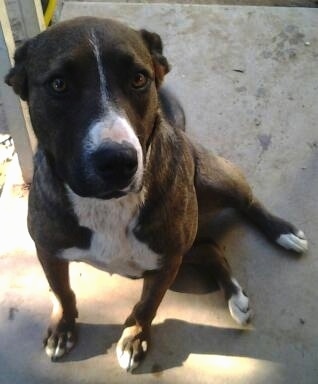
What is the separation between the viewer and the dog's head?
152 centimetres

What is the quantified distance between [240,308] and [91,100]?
1.20 metres

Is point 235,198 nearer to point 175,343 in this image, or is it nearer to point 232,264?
point 232,264

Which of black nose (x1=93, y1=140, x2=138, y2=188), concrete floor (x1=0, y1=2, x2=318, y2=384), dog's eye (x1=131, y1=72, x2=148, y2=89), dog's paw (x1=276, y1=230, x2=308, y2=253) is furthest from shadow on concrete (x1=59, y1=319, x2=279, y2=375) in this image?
dog's eye (x1=131, y1=72, x2=148, y2=89)

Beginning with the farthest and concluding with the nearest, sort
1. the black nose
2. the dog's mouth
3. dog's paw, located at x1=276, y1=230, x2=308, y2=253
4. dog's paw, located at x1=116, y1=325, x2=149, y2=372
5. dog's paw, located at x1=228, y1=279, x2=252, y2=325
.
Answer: dog's paw, located at x1=276, y1=230, x2=308, y2=253
dog's paw, located at x1=228, y1=279, x2=252, y2=325
dog's paw, located at x1=116, y1=325, x2=149, y2=372
the dog's mouth
the black nose

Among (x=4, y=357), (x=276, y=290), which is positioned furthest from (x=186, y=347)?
(x=4, y=357)

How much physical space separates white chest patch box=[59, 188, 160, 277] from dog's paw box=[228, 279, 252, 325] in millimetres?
520

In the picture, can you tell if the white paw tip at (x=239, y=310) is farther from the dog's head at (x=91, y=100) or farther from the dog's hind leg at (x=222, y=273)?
the dog's head at (x=91, y=100)

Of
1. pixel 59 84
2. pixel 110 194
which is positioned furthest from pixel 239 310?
pixel 59 84

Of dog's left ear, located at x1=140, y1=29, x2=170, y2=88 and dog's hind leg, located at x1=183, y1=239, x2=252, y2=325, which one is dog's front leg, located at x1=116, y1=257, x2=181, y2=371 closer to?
dog's hind leg, located at x1=183, y1=239, x2=252, y2=325

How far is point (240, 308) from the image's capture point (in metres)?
2.37

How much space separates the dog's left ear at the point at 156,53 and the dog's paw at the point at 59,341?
1.05 metres

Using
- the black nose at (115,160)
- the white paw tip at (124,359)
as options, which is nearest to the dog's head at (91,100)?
the black nose at (115,160)

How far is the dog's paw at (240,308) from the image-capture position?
2.37 meters

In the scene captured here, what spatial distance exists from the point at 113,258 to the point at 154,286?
27cm
